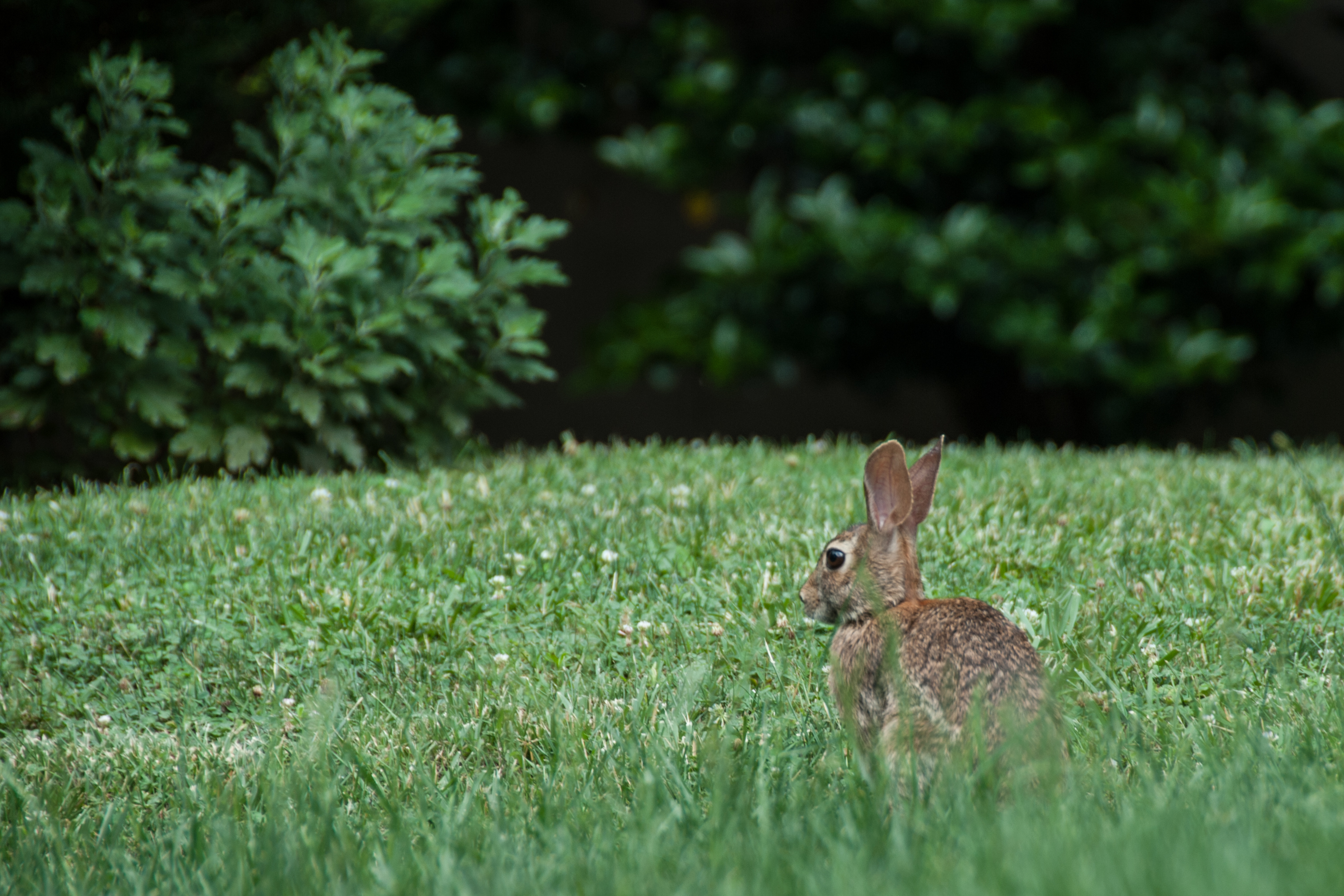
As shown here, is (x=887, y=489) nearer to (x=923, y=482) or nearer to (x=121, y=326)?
(x=923, y=482)

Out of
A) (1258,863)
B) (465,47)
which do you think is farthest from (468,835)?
(465,47)

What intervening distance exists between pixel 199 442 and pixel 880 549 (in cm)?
382

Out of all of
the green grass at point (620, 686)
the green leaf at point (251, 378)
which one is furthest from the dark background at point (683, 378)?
the green grass at point (620, 686)

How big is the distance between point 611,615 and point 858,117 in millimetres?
5667

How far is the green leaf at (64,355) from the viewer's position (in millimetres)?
5422

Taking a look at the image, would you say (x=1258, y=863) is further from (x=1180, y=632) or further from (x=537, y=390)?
(x=537, y=390)

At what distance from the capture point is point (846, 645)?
9.70 feet

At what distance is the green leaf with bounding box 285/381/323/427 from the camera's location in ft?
18.4

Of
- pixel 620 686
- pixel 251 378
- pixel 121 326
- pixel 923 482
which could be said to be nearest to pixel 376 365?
pixel 251 378

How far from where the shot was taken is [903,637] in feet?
8.90

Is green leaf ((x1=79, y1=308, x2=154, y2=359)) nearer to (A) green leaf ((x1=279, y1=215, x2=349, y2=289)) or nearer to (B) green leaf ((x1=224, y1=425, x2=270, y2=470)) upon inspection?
(B) green leaf ((x1=224, y1=425, x2=270, y2=470))

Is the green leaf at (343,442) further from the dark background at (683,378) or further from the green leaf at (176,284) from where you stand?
the dark background at (683,378)

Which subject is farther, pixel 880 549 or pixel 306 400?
pixel 306 400

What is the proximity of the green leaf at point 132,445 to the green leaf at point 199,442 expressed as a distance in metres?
0.13
